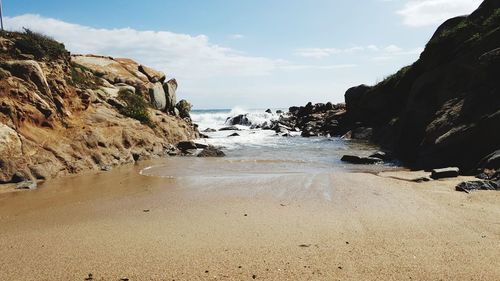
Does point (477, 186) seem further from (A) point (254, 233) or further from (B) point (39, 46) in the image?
(B) point (39, 46)

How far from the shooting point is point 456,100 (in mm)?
14781

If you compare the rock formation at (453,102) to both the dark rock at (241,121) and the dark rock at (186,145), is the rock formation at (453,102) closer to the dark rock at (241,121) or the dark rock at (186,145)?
the dark rock at (186,145)

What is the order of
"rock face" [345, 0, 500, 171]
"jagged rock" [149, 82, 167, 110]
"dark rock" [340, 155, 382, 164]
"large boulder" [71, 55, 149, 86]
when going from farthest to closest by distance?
"jagged rock" [149, 82, 167, 110]
"large boulder" [71, 55, 149, 86]
"dark rock" [340, 155, 382, 164]
"rock face" [345, 0, 500, 171]

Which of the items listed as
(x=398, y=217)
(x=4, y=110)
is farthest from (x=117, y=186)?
(x=398, y=217)

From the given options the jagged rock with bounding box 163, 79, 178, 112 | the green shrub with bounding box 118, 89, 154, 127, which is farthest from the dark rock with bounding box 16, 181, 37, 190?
the jagged rock with bounding box 163, 79, 178, 112

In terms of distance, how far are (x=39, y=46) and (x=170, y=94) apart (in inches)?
568

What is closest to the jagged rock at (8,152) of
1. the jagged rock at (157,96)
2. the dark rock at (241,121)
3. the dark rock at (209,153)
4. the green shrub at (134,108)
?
the green shrub at (134,108)

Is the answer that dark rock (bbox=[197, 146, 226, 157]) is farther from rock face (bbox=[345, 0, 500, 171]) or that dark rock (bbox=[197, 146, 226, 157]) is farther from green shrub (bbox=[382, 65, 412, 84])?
green shrub (bbox=[382, 65, 412, 84])

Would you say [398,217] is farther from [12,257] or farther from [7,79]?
[7,79]

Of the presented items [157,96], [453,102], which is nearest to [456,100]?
[453,102]

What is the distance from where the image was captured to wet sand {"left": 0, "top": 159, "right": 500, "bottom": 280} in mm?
4430

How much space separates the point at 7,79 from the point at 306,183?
9.72 metres

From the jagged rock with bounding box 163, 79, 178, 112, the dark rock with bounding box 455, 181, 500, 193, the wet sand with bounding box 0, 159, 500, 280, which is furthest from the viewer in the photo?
the jagged rock with bounding box 163, 79, 178, 112

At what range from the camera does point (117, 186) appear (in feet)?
32.7
